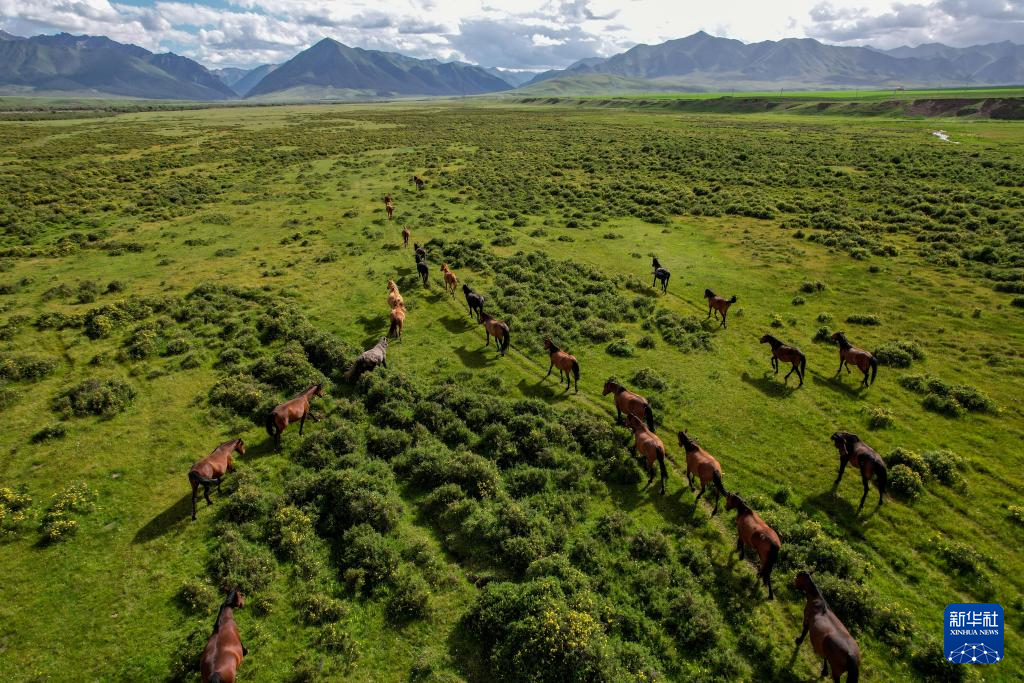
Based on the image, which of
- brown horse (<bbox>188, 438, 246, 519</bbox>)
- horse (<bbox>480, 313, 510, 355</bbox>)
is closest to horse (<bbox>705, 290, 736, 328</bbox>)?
horse (<bbox>480, 313, 510, 355</bbox>)

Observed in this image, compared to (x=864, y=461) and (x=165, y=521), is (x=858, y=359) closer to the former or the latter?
(x=864, y=461)

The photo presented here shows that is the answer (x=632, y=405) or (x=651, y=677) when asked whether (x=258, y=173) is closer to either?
(x=632, y=405)

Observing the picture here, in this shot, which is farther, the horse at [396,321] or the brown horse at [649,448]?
the horse at [396,321]

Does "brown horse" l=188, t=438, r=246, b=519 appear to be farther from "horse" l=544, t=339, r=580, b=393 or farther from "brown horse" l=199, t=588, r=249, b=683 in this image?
"horse" l=544, t=339, r=580, b=393

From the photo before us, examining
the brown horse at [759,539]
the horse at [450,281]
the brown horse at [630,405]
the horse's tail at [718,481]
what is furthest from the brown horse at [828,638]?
the horse at [450,281]

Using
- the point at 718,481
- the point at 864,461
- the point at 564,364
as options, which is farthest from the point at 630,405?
the point at 864,461

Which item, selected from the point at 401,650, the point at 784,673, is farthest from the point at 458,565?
the point at 784,673

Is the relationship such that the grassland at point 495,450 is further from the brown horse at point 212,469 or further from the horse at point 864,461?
the horse at point 864,461
